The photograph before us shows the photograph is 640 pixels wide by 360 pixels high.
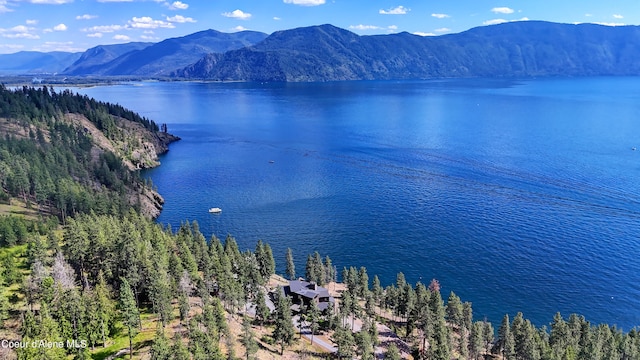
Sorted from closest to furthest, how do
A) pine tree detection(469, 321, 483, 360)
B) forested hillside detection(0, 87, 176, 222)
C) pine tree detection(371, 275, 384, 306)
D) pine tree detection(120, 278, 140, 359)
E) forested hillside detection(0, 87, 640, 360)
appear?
pine tree detection(120, 278, 140, 359), forested hillside detection(0, 87, 640, 360), pine tree detection(469, 321, 483, 360), pine tree detection(371, 275, 384, 306), forested hillside detection(0, 87, 176, 222)

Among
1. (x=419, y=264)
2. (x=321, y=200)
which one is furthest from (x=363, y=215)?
(x=419, y=264)

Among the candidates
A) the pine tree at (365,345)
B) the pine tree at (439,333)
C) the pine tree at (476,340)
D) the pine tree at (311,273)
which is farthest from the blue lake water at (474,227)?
the pine tree at (365,345)

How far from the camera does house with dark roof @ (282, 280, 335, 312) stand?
91562 millimetres

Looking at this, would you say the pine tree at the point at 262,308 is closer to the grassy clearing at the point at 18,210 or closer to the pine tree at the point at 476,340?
the pine tree at the point at 476,340

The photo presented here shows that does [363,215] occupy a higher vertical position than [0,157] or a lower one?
lower

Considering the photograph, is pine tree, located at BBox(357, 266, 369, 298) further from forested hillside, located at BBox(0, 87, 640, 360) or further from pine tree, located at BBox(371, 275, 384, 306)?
pine tree, located at BBox(371, 275, 384, 306)

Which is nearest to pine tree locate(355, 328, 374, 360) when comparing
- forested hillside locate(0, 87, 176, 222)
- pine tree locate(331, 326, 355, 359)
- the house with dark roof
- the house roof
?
pine tree locate(331, 326, 355, 359)

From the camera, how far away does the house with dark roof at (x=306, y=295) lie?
300 feet

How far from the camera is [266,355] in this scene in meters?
72.2

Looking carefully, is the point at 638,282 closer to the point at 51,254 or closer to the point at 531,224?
the point at 531,224

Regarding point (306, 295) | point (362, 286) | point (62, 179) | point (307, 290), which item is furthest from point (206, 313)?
point (62, 179)

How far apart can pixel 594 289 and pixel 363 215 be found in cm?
7186

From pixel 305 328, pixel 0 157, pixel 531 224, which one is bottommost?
pixel 305 328

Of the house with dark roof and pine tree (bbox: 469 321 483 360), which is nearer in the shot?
pine tree (bbox: 469 321 483 360)
